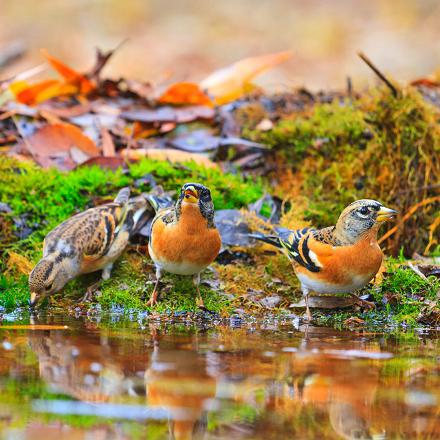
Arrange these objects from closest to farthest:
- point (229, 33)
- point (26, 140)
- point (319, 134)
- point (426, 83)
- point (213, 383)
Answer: point (213, 383)
point (26, 140)
point (319, 134)
point (426, 83)
point (229, 33)

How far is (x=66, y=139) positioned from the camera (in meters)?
9.23

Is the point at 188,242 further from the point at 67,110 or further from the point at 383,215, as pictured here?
the point at 67,110

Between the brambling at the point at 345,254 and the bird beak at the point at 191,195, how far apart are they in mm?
951

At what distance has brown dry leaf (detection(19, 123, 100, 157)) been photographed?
9211 millimetres

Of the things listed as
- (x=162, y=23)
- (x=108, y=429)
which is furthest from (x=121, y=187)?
(x=162, y=23)

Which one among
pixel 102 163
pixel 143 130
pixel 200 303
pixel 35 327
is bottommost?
pixel 35 327

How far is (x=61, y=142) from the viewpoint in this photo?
9.24 m

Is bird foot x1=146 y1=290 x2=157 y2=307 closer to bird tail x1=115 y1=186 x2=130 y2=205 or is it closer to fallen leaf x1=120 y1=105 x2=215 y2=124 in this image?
bird tail x1=115 y1=186 x2=130 y2=205

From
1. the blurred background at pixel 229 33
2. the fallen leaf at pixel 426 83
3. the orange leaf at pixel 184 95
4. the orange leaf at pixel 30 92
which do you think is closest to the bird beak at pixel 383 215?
the orange leaf at pixel 184 95

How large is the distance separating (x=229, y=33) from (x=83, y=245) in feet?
36.8

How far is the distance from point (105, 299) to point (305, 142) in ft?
10.8

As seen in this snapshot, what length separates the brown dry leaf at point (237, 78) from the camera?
1074 cm

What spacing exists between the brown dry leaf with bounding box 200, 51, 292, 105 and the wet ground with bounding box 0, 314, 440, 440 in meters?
4.97

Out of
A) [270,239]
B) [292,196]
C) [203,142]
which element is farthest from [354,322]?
[203,142]
